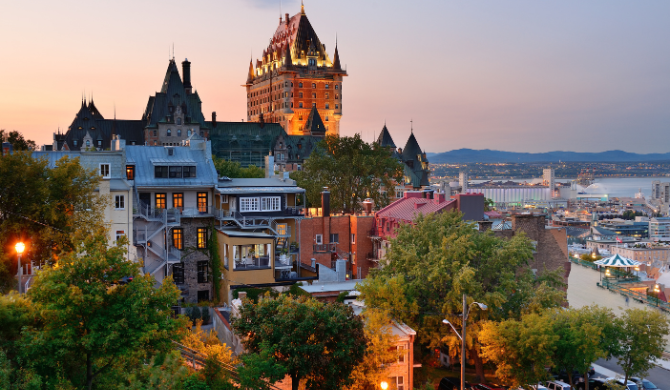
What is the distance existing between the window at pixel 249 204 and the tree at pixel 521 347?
21.7 meters

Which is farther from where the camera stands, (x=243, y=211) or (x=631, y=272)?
(x=631, y=272)

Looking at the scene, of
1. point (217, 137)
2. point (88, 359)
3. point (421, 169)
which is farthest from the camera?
point (421, 169)

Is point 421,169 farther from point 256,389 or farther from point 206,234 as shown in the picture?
point 256,389

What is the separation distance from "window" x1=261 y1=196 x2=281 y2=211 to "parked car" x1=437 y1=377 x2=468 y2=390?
66.3 ft

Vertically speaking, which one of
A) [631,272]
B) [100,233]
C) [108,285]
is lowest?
[631,272]

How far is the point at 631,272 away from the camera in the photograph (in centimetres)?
12488

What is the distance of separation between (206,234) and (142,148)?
8404 millimetres

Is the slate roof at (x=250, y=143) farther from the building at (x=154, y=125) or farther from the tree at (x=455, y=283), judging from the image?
the tree at (x=455, y=283)

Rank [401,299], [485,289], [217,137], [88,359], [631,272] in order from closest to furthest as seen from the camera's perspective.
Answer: [88,359], [401,299], [485,289], [631,272], [217,137]

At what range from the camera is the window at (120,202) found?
147 feet

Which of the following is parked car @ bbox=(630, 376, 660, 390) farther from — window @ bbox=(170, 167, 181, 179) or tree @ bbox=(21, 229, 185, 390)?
window @ bbox=(170, 167, 181, 179)

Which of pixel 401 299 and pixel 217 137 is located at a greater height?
pixel 217 137

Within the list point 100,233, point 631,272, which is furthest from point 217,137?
point 100,233

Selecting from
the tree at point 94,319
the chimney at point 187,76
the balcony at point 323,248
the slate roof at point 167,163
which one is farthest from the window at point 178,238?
the chimney at point 187,76
